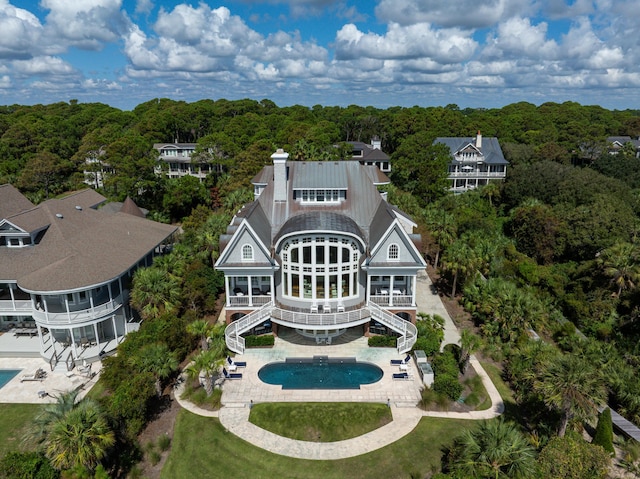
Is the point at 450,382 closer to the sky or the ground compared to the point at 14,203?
closer to the ground

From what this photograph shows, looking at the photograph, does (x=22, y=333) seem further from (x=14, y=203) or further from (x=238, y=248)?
(x=238, y=248)

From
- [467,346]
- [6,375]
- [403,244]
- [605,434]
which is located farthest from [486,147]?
[6,375]

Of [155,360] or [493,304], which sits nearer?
[155,360]

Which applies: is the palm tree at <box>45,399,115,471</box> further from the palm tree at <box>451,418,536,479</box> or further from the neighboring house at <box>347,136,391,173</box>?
the neighboring house at <box>347,136,391,173</box>

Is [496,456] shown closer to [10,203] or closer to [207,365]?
[207,365]

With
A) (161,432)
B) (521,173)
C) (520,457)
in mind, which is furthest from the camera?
(521,173)

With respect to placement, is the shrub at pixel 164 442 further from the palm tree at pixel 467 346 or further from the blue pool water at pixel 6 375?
the palm tree at pixel 467 346

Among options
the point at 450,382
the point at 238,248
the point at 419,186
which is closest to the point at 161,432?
the point at 238,248
